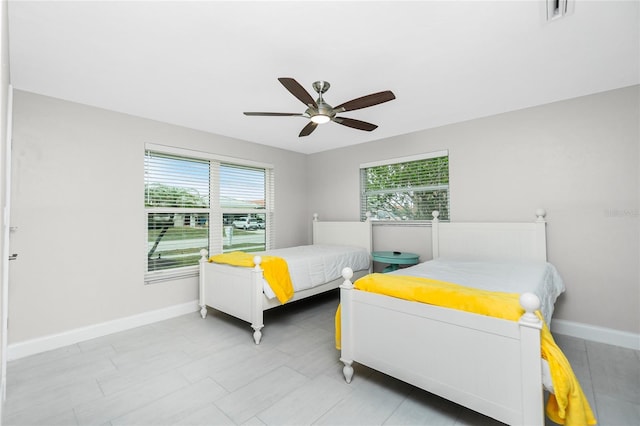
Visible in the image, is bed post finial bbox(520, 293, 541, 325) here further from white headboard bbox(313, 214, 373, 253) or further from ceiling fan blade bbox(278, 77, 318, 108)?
white headboard bbox(313, 214, 373, 253)

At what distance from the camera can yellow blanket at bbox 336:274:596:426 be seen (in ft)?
4.38

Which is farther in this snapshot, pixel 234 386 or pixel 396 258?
pixel 396 258

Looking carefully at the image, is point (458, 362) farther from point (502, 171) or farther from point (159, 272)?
point (159, 272)

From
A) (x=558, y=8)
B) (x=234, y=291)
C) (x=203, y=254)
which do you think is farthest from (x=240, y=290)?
(x=558, y=8)

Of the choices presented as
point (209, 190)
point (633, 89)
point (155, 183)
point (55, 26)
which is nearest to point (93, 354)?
point (155, 183)

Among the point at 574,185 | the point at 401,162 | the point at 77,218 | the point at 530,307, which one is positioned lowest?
the point at 530,307

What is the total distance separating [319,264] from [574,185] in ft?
8.93

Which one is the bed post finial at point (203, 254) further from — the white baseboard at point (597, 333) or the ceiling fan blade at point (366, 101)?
the white baseboard at point (597, 333)

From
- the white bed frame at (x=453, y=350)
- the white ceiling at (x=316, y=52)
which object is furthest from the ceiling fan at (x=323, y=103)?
the white bed frame at (x=453, y=350)

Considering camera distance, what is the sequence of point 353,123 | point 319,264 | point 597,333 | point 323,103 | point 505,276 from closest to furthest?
1. point 323,103
2. point 505,276
3. point 353,123
4. point 597,333
5. point 319,264

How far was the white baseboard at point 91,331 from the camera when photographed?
8.47 ft

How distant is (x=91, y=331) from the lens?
2.94 m

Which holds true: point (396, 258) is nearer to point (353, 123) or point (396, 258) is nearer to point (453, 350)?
point (353, 123)

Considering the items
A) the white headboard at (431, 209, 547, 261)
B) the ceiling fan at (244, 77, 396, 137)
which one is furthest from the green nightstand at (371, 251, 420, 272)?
the ceiling fan at (244, 77, 396, 137)
